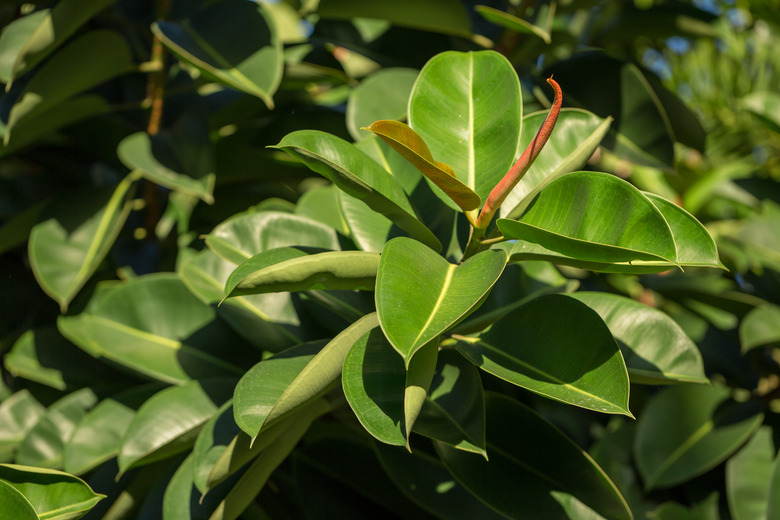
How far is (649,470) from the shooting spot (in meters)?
1.22

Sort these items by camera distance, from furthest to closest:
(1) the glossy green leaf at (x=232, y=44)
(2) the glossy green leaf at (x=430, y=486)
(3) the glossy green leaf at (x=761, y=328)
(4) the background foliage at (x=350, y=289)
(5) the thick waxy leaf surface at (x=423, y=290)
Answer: (3) the glossy green leaf at (x=761, y=328) < (1) the glossy green leaf at (x=232, y=44) < (2) the glossy green leaf at (x=430, y=486) < (4) the background foliage at (x=350, y=289) < (5) the thick waxy leaf surface at (x=423, y=290)

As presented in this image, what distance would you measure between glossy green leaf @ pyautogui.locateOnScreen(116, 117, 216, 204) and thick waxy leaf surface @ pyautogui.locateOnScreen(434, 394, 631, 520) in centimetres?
58

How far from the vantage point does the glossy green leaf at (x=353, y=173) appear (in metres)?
0.67

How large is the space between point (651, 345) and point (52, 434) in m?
0.95

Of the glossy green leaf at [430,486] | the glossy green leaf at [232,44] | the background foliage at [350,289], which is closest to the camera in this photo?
the background foliage at [350,289]

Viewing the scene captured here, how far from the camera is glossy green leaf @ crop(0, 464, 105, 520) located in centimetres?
76

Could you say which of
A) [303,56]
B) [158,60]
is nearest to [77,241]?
[158,60]

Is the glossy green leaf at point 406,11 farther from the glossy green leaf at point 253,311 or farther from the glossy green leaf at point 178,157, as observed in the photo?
the glossy green leaf at point 253,311

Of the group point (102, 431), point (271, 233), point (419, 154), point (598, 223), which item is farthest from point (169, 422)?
point (598, 223)

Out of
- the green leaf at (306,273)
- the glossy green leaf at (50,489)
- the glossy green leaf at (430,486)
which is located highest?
the green leaf at (306,273)

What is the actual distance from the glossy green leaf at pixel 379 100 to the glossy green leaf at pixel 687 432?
753mm

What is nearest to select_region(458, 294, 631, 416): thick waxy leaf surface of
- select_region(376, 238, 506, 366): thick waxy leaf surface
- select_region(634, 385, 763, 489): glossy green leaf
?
select_region(376, 238, 506, 366): thick waxy leaf surface

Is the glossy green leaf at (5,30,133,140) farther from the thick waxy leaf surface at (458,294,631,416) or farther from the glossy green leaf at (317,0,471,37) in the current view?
the thick waxy leaf surface at (458,294,631,416)

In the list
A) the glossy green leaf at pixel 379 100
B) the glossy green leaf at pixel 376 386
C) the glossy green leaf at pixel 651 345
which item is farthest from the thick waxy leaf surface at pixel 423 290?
the glossy green leaf at pixel 379 100
